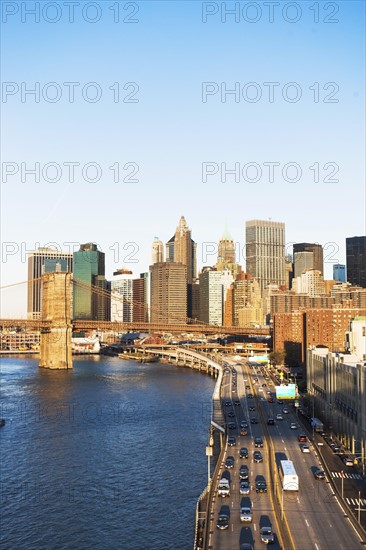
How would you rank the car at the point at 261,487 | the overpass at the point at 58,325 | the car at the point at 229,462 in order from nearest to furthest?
the car at the point at 261,487 < the car at the point at 229,462 < the overpass at the point at 58,325

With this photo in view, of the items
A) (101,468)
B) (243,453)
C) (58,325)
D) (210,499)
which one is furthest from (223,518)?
→ (58,325)

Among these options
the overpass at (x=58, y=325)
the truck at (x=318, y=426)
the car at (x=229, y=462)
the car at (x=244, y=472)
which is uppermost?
the overpass at (x=58, y=325)

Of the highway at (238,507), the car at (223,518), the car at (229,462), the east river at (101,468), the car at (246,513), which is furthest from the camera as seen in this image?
the car at (229,462)

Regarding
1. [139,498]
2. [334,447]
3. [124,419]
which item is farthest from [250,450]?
[124,419]

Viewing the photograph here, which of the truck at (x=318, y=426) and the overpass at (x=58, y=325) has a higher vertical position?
the overpass at (x=58, y=325)

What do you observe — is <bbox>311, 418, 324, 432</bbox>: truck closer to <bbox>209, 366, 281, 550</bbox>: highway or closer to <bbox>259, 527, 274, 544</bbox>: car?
<bbox>209, 366, 281, 550</bbox>: highway

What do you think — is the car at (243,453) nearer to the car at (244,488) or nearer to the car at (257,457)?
the car at (257,457)

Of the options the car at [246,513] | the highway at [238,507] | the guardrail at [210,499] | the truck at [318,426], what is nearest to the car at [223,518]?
the highway at [238,507]
